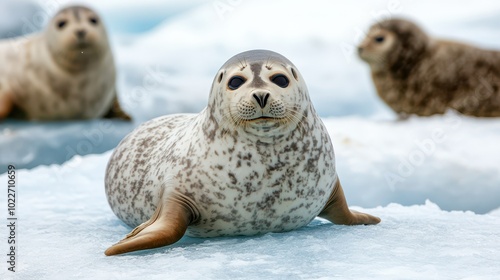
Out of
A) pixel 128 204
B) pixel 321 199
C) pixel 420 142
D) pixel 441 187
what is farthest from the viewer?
pixel 420 142

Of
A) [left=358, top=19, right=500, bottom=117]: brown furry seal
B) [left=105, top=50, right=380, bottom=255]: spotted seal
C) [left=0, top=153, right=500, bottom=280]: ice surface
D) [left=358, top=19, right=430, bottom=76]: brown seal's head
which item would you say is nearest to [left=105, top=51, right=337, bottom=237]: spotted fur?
[left=105, top=50, right=380, bottom=255]: spotted seal

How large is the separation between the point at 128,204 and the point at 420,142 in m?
3.42

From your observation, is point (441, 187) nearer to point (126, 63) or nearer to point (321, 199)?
point (321, 199)

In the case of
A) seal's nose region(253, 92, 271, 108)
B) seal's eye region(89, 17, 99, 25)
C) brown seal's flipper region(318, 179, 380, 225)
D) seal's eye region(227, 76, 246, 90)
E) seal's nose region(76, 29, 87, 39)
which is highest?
seal's eye region(89, 17, 99, 25)

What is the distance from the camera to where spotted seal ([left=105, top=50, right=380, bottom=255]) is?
2621 millimetres

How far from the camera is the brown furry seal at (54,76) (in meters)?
7.09

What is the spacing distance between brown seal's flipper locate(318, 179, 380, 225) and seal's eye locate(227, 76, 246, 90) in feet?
2.63

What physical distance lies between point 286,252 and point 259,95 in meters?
0.63

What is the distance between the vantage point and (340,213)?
321 cm

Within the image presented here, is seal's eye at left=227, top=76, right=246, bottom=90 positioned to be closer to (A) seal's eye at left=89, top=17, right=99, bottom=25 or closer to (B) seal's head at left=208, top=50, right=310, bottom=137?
(B) seal's head at left=208, top=50, right=310, bottom=137

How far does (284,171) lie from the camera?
277 centimetres

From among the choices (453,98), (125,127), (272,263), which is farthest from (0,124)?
(272,263)

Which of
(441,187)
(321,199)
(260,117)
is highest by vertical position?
(260,117)

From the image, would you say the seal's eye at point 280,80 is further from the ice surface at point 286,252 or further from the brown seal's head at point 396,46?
the brown seal's head at point 396,46
